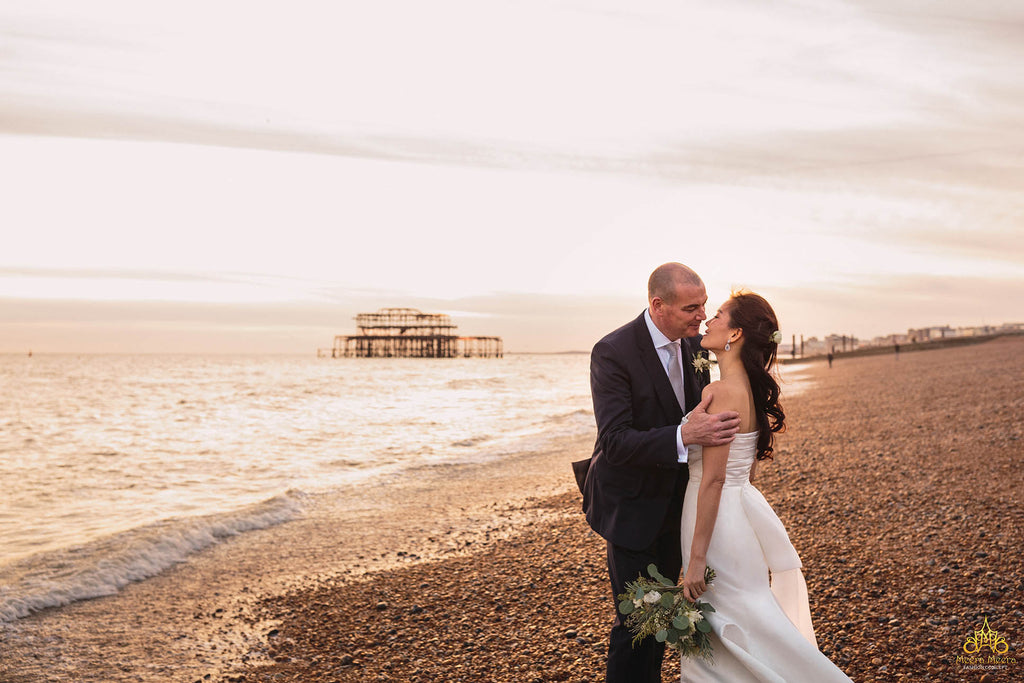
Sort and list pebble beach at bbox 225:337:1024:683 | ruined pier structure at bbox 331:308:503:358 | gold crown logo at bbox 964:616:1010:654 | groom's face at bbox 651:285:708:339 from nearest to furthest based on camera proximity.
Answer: groom's face at bbox 651:285:708:339 < gold crown logo at bbox 964:616:1010:654 < pebble beach at bbox 225:337:1024:683 < ruined pier structure at bbox 331:308:503:358

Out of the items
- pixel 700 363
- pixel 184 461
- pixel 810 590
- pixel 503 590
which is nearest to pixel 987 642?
pixel 810 590

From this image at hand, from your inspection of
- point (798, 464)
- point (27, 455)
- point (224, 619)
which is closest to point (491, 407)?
point (27, 455)

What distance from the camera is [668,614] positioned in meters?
3.18

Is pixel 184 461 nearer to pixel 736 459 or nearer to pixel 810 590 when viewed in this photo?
pixel 810 590

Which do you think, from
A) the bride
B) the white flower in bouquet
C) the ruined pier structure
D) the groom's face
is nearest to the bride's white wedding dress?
the bride

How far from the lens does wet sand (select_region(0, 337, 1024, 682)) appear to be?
5156 mm

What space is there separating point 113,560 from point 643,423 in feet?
26.2

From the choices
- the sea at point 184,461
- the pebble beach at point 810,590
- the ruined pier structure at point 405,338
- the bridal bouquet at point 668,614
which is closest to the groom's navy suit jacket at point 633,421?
the bridal bouquet at point 668,614

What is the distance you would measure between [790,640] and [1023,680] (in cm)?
227

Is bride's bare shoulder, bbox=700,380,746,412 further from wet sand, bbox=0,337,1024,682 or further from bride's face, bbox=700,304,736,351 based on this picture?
wet sand, bbox=0,337,1024,682

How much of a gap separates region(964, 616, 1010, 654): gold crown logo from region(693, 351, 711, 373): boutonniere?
2.93 m

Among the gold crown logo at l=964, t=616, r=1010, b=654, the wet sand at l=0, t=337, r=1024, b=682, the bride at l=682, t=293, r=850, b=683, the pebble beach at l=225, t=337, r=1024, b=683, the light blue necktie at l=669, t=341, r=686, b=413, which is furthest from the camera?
the wet sand at l=0, t=337, r=1024, b=682

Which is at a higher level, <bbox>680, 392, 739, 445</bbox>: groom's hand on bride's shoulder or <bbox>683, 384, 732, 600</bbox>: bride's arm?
<bbox>680, 392, 739, 445</bbox>: groom's hand on bride's shoulder

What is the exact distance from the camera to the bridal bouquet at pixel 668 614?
10.3ft
